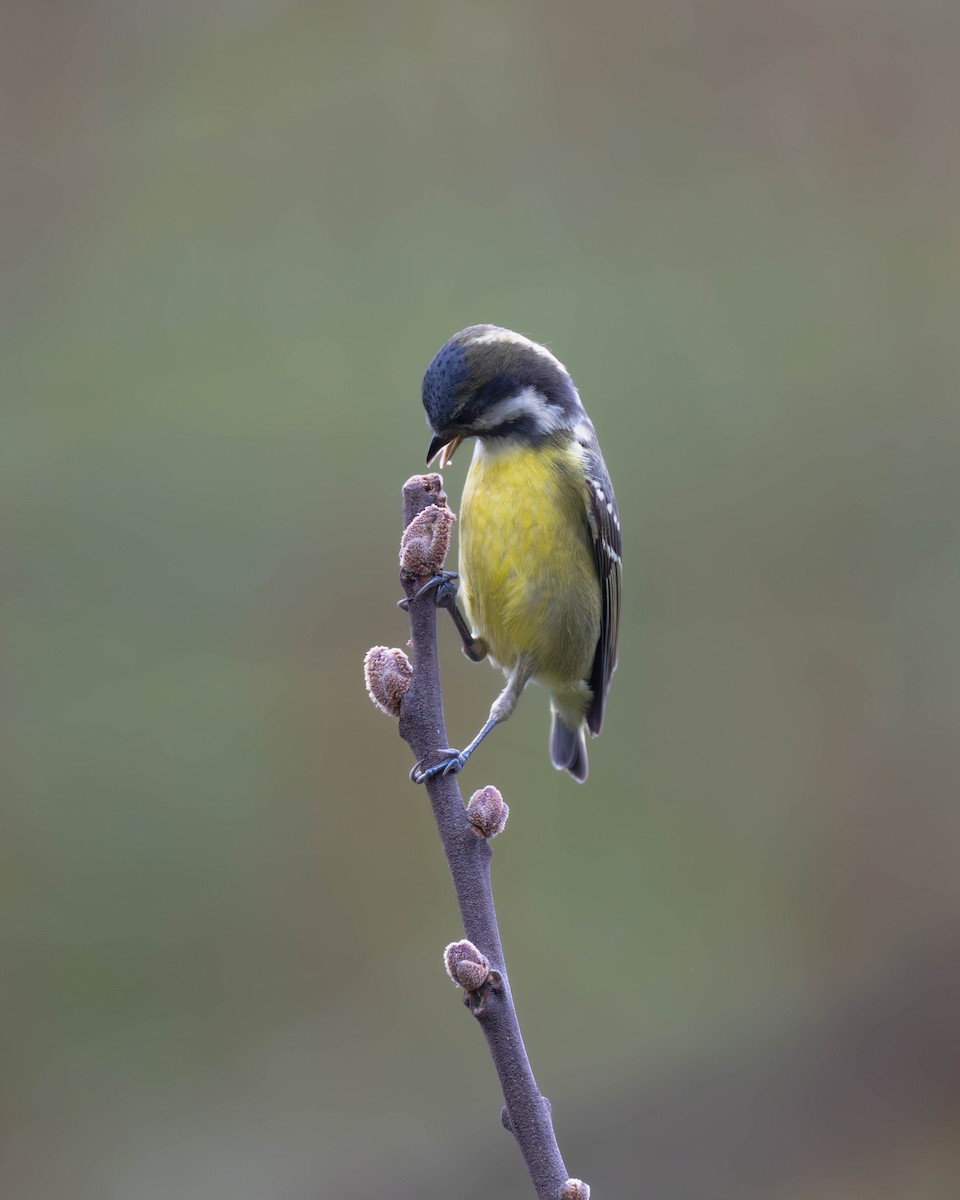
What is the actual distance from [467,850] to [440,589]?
0.95 meters

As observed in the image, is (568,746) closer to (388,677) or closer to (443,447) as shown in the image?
(443,447)

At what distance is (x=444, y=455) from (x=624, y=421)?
1966mm

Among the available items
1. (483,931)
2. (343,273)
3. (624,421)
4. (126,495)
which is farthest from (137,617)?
(483,931)

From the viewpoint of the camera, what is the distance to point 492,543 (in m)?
2.63

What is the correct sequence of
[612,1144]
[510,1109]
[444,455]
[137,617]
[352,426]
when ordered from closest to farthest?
[510,1109], [444,455], [612,1144], [137,617], [352,426]

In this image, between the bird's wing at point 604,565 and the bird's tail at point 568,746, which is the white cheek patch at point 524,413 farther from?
the bird's tail at point 568,746

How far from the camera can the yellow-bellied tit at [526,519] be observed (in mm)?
2609

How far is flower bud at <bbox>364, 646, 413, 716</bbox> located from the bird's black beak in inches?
39.5

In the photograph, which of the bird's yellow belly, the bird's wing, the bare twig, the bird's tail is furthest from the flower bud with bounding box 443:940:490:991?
the bird's tail

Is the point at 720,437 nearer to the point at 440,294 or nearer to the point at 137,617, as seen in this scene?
the point at 440,294

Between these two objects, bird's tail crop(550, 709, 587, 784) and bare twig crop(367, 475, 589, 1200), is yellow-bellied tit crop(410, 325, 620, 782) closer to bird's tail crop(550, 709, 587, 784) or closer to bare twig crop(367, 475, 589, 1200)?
bird's tail crop(550, 709, 587, 784)

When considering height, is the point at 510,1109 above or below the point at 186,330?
below

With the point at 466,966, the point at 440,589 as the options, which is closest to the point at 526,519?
the point at 440,589

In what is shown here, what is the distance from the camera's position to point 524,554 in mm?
2641
